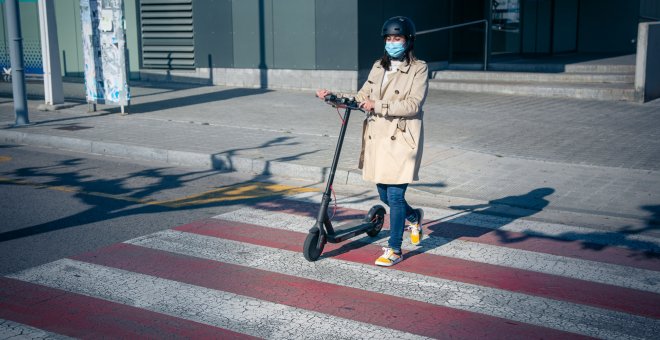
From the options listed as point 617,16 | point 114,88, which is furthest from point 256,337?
point 617,16

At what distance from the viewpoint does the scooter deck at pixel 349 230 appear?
6.07 m

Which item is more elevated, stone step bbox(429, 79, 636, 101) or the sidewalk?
stone step bbox(429, 79, 636, 101)

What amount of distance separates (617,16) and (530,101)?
10146 mm

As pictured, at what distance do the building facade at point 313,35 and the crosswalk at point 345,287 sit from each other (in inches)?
428

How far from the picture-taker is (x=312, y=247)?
594 centimetres

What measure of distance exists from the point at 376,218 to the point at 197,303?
206cm

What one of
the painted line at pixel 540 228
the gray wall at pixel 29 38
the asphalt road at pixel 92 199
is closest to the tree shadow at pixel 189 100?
the asphalt road at pixel 92 199

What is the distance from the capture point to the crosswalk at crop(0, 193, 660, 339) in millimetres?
4734

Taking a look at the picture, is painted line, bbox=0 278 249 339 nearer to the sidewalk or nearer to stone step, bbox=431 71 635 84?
the sidewalk

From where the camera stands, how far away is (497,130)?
12.0 metres

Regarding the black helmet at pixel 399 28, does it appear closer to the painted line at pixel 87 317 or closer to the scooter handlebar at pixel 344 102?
the scooter handlebar at pixel 344 102

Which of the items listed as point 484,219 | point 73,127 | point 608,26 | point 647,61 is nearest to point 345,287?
point 484,219

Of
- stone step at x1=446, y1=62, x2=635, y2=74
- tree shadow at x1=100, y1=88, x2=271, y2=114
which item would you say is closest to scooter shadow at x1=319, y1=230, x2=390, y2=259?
tree shadow at x1=100, y1=88, x2=271, y2=114

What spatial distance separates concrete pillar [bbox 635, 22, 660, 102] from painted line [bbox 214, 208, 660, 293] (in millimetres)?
9654
